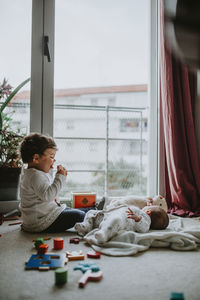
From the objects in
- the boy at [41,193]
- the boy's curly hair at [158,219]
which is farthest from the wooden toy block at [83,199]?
the boy's curly hair at [158,219]

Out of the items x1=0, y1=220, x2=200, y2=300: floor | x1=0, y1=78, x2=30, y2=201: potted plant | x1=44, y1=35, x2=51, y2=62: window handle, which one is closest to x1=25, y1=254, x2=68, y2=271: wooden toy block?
x1=0, y1=220, x2=200, y2=300: floor

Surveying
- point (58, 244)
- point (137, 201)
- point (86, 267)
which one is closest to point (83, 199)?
point (137, 201)

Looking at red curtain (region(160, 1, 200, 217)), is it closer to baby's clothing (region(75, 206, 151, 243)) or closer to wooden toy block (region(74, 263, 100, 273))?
baby's clothing (region(75, 206, 151, 243))

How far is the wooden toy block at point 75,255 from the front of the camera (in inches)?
42.0

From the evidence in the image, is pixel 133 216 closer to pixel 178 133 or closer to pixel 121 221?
pixel 121 221

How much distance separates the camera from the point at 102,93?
250 cm

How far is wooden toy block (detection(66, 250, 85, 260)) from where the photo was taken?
107cm

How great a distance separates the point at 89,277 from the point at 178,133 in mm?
1473

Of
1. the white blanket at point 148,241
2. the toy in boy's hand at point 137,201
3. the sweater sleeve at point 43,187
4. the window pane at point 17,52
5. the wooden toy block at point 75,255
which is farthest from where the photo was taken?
the window pane at point 17,52

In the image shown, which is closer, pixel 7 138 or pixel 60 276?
pixel 60 276

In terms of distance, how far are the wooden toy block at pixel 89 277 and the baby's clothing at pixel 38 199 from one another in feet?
2.07

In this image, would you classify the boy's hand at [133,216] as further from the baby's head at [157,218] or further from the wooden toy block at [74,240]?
the wooden toy block at [74,240]

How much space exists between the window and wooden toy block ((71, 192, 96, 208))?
435 millimetres

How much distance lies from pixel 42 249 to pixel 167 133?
4.46ft
